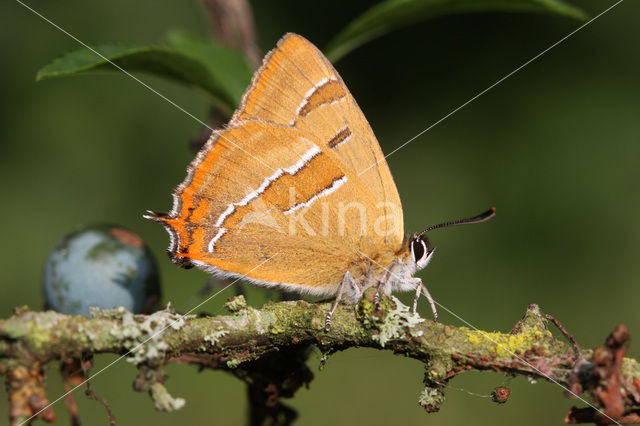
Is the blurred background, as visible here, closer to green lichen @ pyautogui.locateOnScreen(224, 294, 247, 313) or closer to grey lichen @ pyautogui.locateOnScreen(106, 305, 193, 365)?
green lichen @ pyautogui.locateOnScreen(224, 294, 247, 313)

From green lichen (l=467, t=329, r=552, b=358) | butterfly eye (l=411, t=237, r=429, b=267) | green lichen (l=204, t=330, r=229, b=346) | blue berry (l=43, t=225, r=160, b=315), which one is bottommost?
green lichen (l=467, t=329, r=552, b=358)

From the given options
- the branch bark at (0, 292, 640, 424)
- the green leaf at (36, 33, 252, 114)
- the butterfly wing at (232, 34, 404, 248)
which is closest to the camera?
the branch bark at (0, 292, 640, 424)

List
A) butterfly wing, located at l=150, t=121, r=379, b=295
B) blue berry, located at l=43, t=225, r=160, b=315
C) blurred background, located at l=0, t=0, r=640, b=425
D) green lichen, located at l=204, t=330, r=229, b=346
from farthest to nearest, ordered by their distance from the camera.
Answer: blurred background, located at l=0, t=0, r=640, b=425
butterfly wing, located at l=150, t=121, r=379, b=295
blue berry, located at l=43, t=225, r=160, b=315
green lichen, located at l=204, t=330, r=229, b=346

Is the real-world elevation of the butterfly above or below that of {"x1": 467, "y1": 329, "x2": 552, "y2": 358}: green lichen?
above

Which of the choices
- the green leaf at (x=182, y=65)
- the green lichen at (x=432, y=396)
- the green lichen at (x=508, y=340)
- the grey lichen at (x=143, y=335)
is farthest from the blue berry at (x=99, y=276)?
the green lichen at (x=508, y=340)

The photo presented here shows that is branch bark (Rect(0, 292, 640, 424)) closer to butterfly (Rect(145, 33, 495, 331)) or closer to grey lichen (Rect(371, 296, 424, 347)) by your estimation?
grey lichen (Rect(371, 296, 424, 347))

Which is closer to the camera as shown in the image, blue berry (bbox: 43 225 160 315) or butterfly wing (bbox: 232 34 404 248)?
blue berry (bbox: 43 225 160 315)

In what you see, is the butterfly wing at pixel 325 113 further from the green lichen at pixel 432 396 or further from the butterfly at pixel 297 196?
the green lichen at pixel 432 396

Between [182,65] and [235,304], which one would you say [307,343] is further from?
[182,65]

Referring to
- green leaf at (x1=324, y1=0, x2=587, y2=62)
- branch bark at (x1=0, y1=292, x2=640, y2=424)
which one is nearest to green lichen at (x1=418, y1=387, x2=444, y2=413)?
branch bark at (x1=0, y1=292, x2=640, y2=424)
